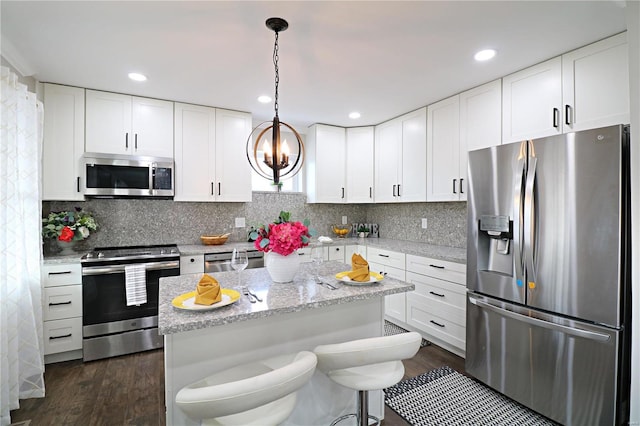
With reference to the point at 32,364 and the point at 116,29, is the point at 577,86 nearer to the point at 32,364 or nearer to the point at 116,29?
the point at 116,29

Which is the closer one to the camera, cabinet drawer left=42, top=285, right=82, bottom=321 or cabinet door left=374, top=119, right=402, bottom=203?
cabinet drawer left=42, top=285, right=82, bottom=321

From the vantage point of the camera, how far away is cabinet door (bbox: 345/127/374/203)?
4.37 m

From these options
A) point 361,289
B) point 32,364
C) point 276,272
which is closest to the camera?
point 361,289

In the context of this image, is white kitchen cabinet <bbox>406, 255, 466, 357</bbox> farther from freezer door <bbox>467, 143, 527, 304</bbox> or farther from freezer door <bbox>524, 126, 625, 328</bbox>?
freezer door <bbox>524, 126, 625, 328</bbox>

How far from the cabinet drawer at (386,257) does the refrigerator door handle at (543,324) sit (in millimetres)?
1089

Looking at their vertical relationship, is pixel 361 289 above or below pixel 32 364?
above

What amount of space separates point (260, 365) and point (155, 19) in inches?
82.8

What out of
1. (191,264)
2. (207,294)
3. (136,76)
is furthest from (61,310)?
(207,294)

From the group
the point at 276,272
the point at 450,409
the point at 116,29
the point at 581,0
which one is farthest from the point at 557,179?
the point at 116,29

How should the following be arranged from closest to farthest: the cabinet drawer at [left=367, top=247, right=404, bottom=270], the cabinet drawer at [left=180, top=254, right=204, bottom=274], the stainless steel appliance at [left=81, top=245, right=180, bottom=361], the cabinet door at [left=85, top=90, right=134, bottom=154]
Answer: the stainless steel appliance at [left=81, top=245, right=180, bottom=361], the cabinet door at [left=85, top=90, right=134, bottom=154], the cabinet drawer at [left=180, top=254, right=204, bottom=274], the cabinet drawer at [left=367, top=247, right=404, bottom=270]

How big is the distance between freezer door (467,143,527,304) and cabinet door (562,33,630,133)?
56 cm

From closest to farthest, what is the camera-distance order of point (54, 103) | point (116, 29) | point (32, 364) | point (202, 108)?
point (116, 29)
point (32, 364)
point (54, 103)
point (202, 108)

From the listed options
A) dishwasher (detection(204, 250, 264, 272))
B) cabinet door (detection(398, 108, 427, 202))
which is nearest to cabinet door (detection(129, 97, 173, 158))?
dishwasher (detection(204, 250, 264, 272))

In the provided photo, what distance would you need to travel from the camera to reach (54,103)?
9.55 feet
